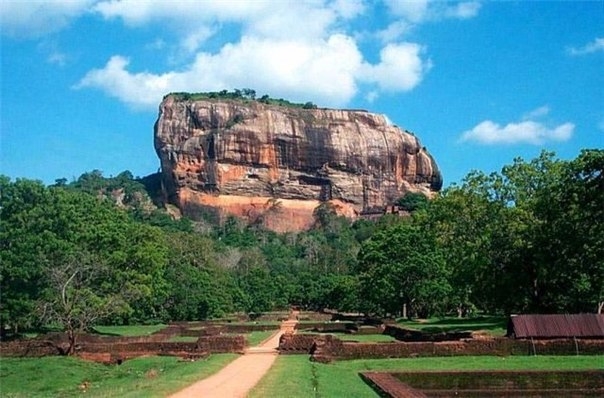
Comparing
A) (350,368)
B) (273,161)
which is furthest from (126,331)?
(273,161)

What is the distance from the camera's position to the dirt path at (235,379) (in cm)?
1611

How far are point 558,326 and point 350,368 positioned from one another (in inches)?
357

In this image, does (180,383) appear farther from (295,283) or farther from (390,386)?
(295,283)

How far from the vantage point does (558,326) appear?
2709cm

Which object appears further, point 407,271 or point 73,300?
point 407,271

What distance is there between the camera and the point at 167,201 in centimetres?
15462

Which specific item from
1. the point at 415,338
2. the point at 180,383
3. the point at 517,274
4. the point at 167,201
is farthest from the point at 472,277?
the point at 167,201

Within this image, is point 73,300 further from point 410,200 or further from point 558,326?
point 410,200

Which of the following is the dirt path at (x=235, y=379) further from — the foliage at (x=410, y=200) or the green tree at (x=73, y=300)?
the foliage at (x=410, y=200)

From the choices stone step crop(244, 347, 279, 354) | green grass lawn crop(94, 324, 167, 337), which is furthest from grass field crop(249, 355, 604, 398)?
green grass lawn crop(94, 324, 167, 337)

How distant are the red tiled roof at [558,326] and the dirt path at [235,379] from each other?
9342 millimetres

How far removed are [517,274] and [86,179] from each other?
5760 inches

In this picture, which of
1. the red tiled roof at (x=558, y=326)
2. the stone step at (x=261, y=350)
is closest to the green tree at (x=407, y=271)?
the stone step at (x=261, y=350)

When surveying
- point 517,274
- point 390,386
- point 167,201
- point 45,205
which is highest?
point 167,201
